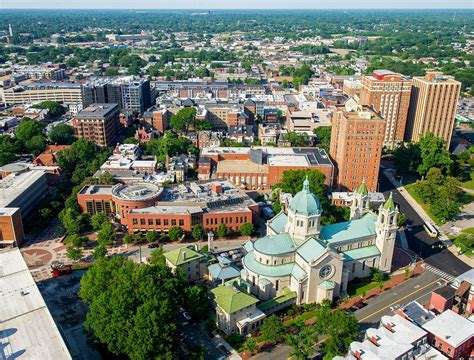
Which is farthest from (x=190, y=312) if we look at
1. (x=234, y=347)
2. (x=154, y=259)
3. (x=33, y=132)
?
(x=33, y=132)

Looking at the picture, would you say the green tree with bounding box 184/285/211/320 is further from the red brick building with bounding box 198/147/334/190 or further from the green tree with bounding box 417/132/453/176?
the green tree with bounding box 417/132/453/176

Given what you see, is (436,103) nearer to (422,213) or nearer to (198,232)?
(422,213)

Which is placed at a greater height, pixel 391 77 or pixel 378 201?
pixel 391 77

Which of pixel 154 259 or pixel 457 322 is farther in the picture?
pixel 154 259

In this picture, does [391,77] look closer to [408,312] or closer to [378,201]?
[378,201]

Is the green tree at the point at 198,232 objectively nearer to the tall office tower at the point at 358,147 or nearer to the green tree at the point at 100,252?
the green tree at the point at 100,252
